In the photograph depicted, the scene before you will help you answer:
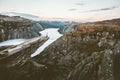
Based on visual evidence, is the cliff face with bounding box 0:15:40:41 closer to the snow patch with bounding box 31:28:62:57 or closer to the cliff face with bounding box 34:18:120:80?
the snow patch with bounding box 31:28:62:57

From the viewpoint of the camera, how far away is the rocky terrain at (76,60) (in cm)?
305

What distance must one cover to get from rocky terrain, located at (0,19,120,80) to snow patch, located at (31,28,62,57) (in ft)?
0.16

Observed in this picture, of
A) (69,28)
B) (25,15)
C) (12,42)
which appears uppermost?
(25,15)

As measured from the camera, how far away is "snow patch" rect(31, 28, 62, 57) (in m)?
3.18

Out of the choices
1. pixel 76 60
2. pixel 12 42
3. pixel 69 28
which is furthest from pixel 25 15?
pixel 76 60

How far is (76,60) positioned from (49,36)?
53 centimetres

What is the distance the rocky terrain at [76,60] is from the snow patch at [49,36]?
0.05 meters

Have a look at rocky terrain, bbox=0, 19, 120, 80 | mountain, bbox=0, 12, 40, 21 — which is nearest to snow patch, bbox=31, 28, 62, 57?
rocky terrain, bbox=0, 19, 120, 80

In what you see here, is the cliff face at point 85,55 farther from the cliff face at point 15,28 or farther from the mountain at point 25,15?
the mountain at point 25,15

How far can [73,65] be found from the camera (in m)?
3.09

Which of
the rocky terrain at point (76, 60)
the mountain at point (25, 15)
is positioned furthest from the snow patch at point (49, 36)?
the mountain at point (25, 15)

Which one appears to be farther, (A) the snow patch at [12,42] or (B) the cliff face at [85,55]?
(A) the snow patch at [12,42]

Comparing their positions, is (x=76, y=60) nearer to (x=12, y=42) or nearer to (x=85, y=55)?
(x=85, y=55)

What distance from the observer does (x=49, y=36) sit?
321cm
